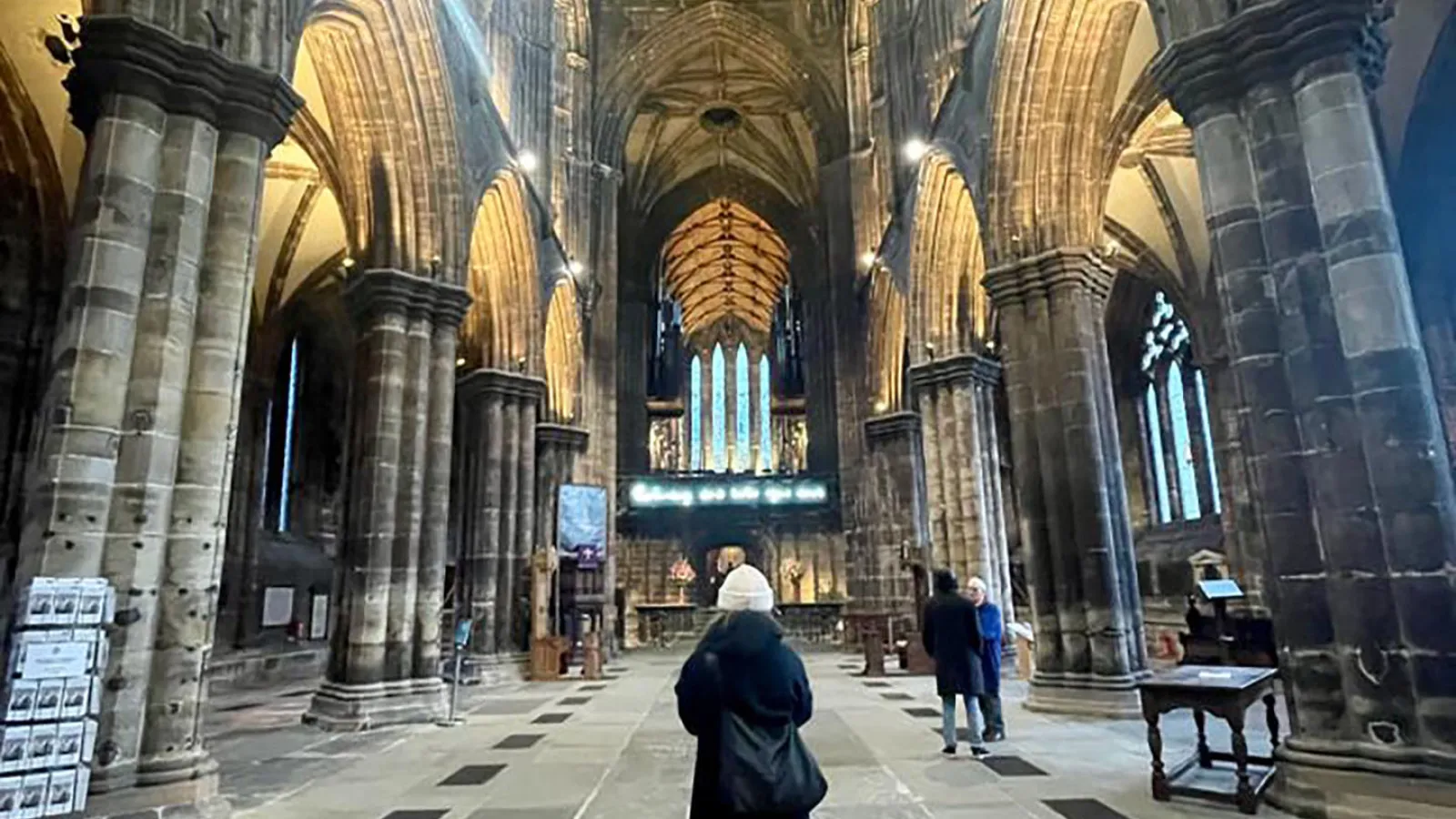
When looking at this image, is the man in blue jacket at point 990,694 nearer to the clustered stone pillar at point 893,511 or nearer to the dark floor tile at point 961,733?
the dark floor tile at point 961,733

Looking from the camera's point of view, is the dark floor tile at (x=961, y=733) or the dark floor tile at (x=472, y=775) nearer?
the dark floor tile at (x=472, y=775)

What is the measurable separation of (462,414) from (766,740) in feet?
49.5

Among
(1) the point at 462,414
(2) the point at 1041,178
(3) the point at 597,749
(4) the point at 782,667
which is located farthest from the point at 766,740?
(1) the point at 462,414

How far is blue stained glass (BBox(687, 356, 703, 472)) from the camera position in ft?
127

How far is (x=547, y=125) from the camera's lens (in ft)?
61.3

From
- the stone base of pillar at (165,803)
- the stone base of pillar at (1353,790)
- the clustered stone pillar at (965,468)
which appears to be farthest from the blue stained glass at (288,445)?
the stone base of pillar at (1353,790)

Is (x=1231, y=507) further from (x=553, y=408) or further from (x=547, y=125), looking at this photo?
(x=547, y=125)

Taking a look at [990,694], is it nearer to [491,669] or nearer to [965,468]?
[965,468]

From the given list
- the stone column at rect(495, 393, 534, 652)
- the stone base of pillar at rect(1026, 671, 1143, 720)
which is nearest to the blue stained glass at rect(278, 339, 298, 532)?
the stone column at rect(495, 393, 534, 652)

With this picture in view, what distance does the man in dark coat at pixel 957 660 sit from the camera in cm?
693

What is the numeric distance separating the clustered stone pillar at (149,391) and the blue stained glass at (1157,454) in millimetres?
22315

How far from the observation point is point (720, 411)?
40.1 meters

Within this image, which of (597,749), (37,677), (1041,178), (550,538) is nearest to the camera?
(37,677)

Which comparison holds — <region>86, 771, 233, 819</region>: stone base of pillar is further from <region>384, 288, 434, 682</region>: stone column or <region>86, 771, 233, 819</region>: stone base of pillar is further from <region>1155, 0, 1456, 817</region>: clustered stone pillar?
<region>1155, 0, 1456, 817</region>: clustered stone pillar
